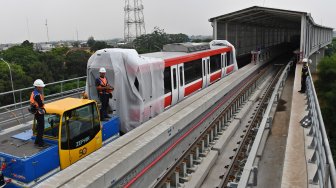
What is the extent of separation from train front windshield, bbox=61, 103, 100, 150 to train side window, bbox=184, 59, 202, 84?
23.7ft

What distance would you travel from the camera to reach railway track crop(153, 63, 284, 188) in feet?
27.8

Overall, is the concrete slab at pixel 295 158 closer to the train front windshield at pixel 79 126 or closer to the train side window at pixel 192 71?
the train front windshield at pixel 79 126

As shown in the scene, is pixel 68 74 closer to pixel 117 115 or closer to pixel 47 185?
pixel 117 115

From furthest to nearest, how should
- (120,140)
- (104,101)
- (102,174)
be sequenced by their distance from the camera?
(104,101) < (120,140) < (102,174)

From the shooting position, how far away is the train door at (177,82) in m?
13.2

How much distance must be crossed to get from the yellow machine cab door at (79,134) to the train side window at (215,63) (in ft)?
37.5

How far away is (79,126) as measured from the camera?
756 cm

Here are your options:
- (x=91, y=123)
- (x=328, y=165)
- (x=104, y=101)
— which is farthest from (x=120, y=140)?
(x=328, y=165)

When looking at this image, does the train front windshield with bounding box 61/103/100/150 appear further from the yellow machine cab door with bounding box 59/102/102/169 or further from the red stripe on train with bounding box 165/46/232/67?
the red stripe on train with bounding box 165/46/232/67

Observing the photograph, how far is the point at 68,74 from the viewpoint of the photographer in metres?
58.0

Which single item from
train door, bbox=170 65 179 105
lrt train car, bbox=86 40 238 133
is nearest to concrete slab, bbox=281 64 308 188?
lrt train car, bbox=86 40 238 133

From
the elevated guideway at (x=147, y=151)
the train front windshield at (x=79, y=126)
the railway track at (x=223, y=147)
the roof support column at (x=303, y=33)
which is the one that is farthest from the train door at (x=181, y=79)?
the roof support column at (x=303, y=33)

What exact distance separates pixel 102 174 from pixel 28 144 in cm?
200

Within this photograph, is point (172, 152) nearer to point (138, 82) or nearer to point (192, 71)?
point (138, 82)
